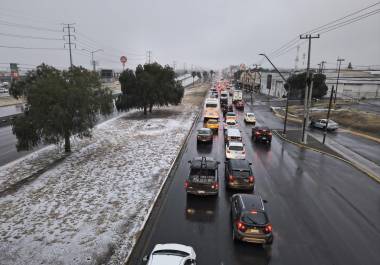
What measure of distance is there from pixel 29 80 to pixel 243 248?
2379cm

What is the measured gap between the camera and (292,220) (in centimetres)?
1340

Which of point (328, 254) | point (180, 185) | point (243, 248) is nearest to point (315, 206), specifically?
point (328, 254)

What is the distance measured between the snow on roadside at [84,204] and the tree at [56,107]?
221 cm

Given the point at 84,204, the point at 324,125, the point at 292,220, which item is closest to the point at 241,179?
the point at 292,220

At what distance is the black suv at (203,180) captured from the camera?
1510 cm

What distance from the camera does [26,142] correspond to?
21953 millimetres

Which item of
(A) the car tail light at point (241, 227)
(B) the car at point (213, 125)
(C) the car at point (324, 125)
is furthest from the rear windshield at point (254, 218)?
(C) the car at point (324, 125)

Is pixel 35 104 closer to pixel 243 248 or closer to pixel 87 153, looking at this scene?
pixel 87 153

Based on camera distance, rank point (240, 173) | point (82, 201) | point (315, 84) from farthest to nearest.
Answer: point (315, 84) → point (240, 173) → point (82, 201)

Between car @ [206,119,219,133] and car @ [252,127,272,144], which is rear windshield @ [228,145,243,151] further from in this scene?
car @ [206,119,219,133]

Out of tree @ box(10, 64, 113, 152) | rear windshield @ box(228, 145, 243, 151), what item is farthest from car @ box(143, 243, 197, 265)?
tree @ box(10, 64, 113, 152)

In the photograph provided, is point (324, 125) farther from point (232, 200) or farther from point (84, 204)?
point (84, 204)

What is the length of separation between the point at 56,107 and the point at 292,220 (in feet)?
60.5

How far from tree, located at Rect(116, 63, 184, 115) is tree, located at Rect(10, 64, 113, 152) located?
20.8 metres
